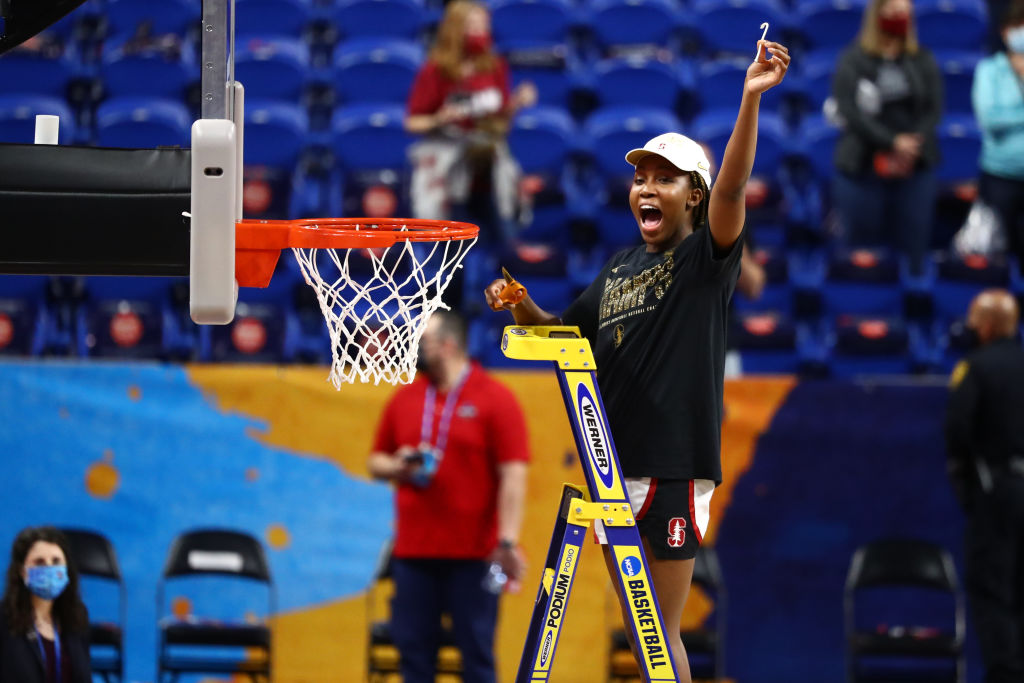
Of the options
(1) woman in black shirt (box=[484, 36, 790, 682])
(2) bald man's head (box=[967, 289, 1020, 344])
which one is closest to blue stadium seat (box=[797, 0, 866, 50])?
(2) bald man's head (box=[967, 289, 1020, 344])

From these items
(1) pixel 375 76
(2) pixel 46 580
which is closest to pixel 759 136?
(1) pixel 375 76

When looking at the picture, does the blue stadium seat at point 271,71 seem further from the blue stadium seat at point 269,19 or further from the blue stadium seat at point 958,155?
the blue stadium seat at point 958,155

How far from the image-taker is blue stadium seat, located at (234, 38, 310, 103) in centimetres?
1227

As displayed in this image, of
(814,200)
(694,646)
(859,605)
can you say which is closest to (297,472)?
(694,646)

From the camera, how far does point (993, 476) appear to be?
8.58 m

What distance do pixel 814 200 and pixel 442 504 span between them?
18.9ft

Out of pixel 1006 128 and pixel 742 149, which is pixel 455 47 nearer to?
pixel 1006 128

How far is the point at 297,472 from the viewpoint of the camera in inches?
354

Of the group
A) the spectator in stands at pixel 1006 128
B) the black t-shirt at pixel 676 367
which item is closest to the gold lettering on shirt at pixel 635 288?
the black t-shirt at pixel 676 367

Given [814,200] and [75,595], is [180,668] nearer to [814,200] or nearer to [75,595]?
[75,595]

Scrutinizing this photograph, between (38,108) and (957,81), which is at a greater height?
(957,81)

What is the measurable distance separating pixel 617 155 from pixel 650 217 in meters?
7.10

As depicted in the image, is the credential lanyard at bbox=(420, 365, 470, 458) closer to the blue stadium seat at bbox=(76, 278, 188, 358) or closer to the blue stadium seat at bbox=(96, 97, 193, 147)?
the blue stadium seat at bbox=(76, 278, 188, 358)

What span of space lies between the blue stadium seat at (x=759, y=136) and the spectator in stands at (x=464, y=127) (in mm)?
1916
